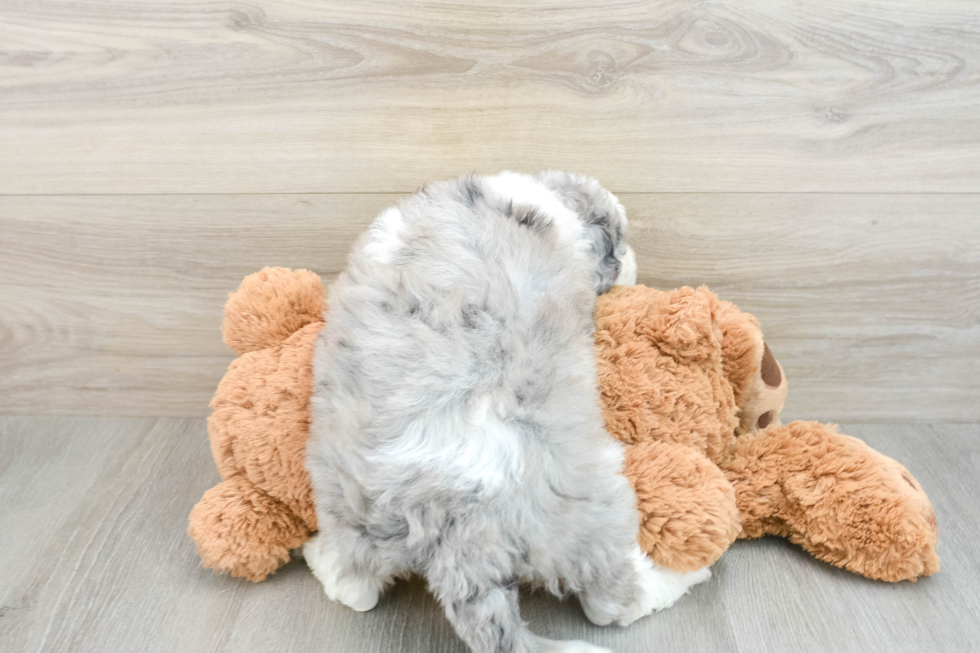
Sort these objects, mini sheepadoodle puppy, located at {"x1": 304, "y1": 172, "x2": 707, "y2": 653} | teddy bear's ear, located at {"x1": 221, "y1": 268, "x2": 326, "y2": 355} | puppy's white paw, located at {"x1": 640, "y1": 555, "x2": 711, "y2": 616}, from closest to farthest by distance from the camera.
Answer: mini sheepadoodle puppy, located at {"x1": 304, "y1": 172, "x2": 707, "y2": 653}, puppy's white paw, located at {"x1": 640, "y1": 555, "x2": 711, "y2": 616}, teddy bear's ear, located at {"x1": 221, "y1": 268, "x2": 326, "y2": 355}

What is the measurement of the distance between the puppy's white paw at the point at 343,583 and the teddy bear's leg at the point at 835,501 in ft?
1.53

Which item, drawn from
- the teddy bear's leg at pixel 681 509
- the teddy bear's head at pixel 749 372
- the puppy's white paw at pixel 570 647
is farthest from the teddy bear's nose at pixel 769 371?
the puppy's white paw at pixel 570 647

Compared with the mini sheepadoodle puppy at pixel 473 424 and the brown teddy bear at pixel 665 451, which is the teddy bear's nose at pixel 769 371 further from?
the mini sheepadoodle puppy at pixel 473 424

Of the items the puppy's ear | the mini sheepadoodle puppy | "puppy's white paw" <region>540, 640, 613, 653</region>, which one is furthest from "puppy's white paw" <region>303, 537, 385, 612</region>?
the puppy's ear

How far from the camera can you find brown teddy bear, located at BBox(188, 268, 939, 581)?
80 cm

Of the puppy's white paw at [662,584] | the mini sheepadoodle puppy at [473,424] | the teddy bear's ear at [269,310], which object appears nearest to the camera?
the mini sheepadoodle puppy at [473,424]

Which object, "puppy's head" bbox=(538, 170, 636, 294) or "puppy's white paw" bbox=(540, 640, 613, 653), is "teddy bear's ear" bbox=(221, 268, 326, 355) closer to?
"puppy's head" bbox=(538, 170, 636, 294)

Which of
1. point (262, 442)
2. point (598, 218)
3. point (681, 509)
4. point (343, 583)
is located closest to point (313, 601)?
point (343, 583)

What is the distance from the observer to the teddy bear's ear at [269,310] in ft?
2.89

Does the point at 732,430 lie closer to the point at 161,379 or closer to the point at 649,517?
the point at 649,517

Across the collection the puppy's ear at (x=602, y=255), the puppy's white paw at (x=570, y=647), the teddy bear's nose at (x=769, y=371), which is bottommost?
the puppy's white paw at (x=570, y=647)

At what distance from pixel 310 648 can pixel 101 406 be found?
67 cm

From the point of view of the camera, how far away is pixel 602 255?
0.84 m

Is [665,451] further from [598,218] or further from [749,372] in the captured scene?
[598,218]
